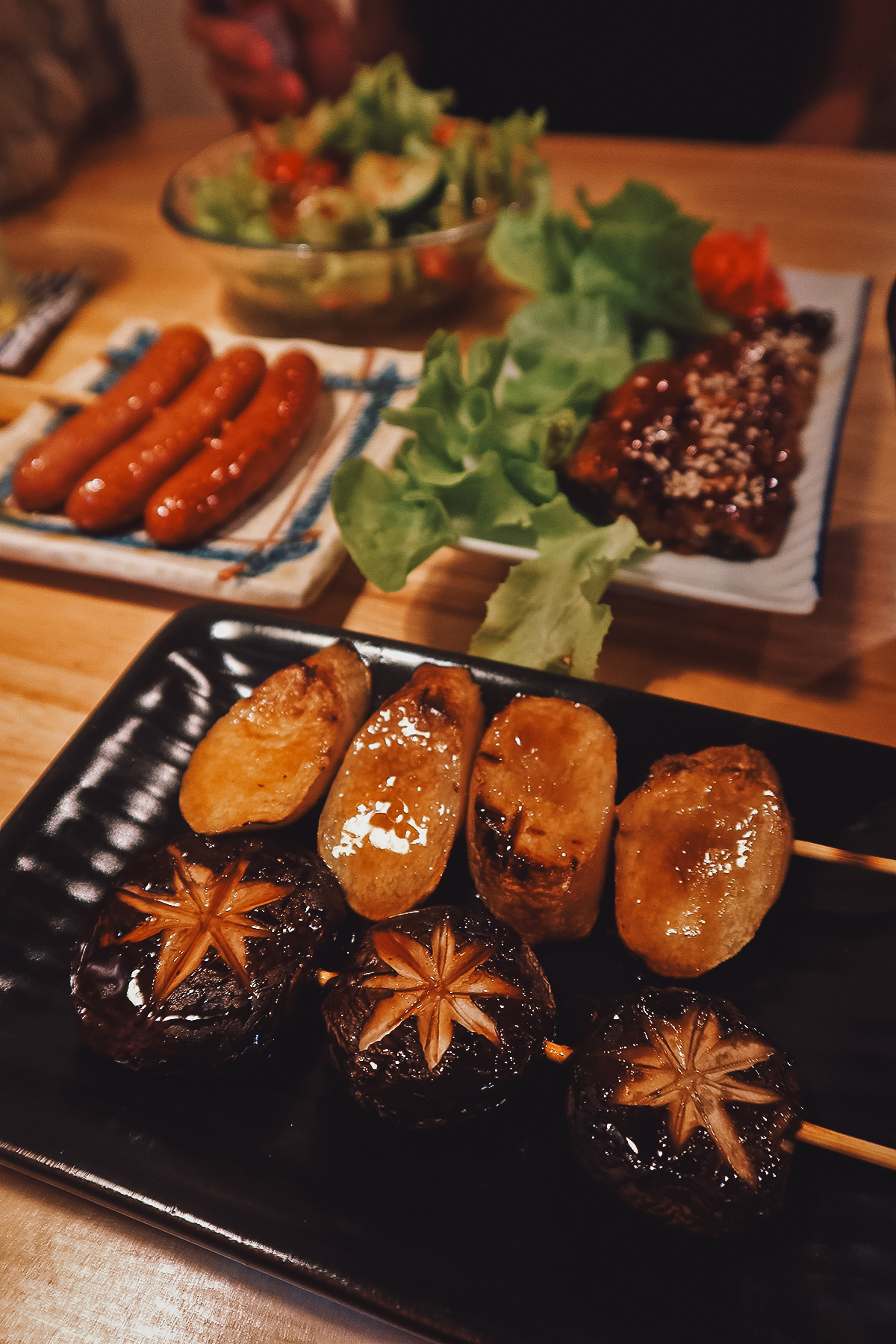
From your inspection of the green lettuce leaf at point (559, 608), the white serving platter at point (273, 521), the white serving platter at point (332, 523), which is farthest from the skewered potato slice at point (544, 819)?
the white serving platter at point (273, 521)

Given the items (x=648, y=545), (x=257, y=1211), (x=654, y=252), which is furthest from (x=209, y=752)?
(x=654, y=252)

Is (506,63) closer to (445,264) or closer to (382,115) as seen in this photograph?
(382,115)

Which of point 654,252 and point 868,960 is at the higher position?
point 654,252

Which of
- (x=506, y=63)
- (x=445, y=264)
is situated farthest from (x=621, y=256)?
(x=506, y=63)

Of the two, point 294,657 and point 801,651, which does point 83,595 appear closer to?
point 294,657

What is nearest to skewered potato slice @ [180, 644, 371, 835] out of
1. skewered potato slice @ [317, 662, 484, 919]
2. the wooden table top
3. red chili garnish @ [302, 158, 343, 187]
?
skewered potato slice @ [317, 662, 484, 919]

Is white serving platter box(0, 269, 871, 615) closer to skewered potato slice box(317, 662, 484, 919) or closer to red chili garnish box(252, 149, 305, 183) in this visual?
skewered potato slice box(317, 662, 484, 919)
